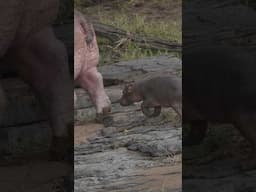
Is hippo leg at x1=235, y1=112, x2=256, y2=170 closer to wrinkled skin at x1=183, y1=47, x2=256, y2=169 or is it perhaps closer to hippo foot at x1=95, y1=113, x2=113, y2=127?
wrinkled skin at x1=183, y1=47, x2=256, y2=169

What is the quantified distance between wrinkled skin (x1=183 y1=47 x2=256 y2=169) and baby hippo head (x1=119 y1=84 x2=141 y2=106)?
45cm

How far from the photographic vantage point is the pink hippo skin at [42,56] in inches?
216

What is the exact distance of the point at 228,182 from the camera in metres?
5.79

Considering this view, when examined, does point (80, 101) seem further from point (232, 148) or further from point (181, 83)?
point (232, 148)

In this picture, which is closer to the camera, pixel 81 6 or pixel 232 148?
pixel 81 6

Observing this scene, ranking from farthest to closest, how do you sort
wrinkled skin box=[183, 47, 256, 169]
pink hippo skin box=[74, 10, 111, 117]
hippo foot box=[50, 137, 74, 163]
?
wrinkled skin box=[183, 47, 256, 169], hippo foot box=[50, 137, 74, 163], pink hippo skin box=[74, 10, 111, 117]

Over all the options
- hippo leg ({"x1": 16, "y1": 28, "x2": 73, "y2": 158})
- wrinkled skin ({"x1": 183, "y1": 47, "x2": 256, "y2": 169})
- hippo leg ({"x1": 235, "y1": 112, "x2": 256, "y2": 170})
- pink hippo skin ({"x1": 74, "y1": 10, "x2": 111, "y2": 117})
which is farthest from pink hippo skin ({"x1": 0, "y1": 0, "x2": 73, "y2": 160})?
hippo leg ({"x1": 235, "y1": 112, "x2": 256, "y2": 170})

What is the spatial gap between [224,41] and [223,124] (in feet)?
2.24

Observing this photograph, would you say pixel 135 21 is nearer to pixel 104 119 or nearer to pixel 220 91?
pixel 104 119

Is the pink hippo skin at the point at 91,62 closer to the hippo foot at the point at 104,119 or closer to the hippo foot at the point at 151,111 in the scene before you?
the hippo foot at the point at 104,119

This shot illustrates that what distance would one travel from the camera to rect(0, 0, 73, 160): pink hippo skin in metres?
5.48

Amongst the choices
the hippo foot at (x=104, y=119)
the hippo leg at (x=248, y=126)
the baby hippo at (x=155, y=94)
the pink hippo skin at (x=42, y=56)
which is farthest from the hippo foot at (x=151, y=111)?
the hippo leg at (x=248, y=126)

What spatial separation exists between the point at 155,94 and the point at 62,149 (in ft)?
2.85

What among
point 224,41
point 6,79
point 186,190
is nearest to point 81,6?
point 6,79
